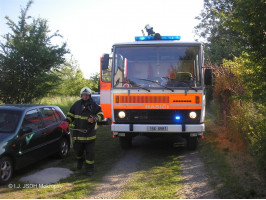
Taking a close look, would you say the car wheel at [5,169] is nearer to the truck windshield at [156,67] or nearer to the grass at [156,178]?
the grass at [156,178]

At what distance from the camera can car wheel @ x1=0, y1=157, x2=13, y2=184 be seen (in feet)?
17.4

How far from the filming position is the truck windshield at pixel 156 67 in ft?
24.9

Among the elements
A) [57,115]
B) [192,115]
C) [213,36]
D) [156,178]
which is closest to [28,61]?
[57,115]

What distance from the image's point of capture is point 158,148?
9.27m

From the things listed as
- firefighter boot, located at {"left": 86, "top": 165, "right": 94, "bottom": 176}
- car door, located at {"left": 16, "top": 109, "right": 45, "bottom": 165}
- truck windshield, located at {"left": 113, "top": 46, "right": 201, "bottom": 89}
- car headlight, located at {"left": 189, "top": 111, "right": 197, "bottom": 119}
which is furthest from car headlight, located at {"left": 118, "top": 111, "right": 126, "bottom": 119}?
car door, located at {"left": 16, "top": 109, "right": 45, "bottom": 165}

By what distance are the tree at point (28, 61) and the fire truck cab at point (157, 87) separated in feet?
24.3

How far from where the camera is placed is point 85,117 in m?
6.36

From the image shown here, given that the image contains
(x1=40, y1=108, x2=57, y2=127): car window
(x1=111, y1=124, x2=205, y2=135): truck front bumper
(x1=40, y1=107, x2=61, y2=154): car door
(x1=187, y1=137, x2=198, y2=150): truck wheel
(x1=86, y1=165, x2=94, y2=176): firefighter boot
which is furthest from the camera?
(x1=187, y1=137, x2=198, y2=150): truck wheel

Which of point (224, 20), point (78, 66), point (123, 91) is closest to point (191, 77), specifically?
point (123, 91)

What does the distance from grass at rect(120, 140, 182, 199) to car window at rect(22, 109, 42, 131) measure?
2.40 m

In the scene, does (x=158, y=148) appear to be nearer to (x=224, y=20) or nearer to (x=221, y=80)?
(x=221, y=80)

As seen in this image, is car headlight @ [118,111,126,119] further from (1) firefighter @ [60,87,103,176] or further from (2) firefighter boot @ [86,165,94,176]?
(2) firefighter boot @ [86,165,94,176]

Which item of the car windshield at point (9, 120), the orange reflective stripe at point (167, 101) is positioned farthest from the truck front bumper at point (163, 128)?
the car windshield at point (9, 120)

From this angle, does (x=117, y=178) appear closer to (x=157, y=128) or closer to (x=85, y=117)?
(x=85, y=117)
